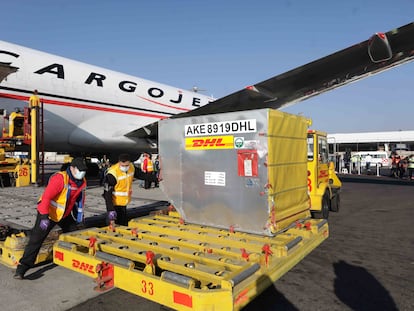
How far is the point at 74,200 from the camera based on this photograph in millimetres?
4445

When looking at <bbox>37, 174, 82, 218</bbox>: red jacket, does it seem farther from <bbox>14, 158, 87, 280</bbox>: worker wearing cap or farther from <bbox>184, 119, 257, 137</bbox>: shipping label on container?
<bbox>184, 119, 257, 137</bbox>: shipping label on container

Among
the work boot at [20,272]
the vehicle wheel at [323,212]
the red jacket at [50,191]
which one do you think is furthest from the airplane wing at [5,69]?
the vehicle wheel at [323,212]

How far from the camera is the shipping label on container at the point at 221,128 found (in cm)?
370

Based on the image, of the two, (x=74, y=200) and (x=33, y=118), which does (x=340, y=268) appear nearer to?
(x=74, y=200)

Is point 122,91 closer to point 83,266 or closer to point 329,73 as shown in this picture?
point 329,73

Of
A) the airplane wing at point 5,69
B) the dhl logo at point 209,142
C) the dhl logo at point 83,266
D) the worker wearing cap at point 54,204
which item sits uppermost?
the airplane wing at point 5,69

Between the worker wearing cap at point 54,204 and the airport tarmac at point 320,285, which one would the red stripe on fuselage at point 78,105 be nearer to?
the airport tarmac at point 320,285

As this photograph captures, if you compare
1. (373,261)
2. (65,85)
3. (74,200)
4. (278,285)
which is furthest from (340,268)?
(65,85)

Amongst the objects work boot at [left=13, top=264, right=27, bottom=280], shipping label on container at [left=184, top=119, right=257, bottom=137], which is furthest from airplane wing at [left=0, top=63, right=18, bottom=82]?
shipping label on container at [left=184, top=119, right=257, bottom=137]

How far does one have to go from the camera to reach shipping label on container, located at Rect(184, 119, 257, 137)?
3.70 m

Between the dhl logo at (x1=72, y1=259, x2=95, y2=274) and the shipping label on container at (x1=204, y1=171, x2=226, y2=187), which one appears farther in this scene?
the shipping label on container at (x1=204, y1=171, x2=226, y2=187)

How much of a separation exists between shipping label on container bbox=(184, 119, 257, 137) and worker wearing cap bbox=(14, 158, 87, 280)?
1.46m

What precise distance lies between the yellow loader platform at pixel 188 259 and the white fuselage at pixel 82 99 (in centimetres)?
774

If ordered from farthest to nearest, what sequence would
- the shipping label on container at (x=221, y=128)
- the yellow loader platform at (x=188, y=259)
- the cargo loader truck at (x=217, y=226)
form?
1. the shipping label on container at (x=221, y=128)
2. the cargo loader truck at (x=217, y=226)
3. the yellow loader platform at (x=188, y=259)
